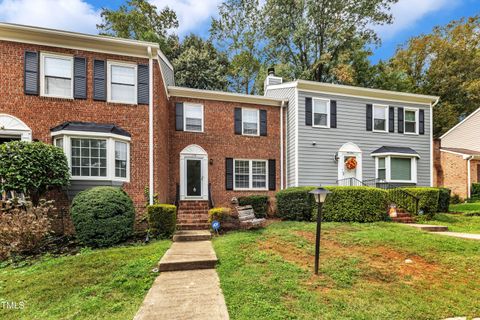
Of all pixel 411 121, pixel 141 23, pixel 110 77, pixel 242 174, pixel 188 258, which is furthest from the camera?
pixel 141 23

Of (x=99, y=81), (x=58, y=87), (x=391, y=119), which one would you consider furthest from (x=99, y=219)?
(x=391, y=119)

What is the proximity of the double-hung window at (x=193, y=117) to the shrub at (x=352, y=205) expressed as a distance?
6.42m

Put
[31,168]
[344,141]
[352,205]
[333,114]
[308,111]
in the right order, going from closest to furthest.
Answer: [31,168]
[352,205]
[308,111]
[333,114]
[344,141]

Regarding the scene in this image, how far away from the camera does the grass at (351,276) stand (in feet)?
11.4

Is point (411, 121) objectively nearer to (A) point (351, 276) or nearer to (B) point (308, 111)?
(B) point (308, 111)

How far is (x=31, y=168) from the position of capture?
6688 mm

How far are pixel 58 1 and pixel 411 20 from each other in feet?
82.6

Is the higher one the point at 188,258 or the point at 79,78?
the point at 79,78

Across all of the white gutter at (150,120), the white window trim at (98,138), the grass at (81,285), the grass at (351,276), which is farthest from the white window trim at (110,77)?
the grass at (351,276)

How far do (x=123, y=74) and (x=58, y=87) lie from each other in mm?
2074

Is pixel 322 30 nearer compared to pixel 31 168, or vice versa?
pixel 31 168

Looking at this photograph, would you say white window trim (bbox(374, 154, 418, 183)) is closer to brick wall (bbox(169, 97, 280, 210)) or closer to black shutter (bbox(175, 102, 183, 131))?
brick wall (bbox(169, 97, 280, 210))

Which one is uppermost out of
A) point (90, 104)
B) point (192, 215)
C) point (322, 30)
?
point (322, 30)

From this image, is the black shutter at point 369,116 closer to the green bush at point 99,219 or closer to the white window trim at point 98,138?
the white window trim at point 98,138
